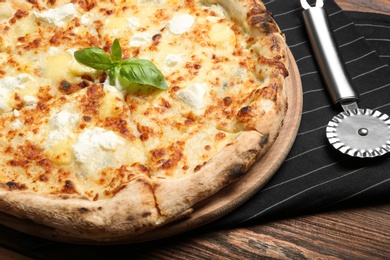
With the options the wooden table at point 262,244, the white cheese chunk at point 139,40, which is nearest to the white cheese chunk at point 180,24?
the white cheese chunk at point 139,40

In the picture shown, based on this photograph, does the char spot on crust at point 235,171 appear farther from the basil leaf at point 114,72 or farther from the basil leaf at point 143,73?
the basil leaf at point 114,72

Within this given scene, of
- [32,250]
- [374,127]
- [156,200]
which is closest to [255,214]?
[156,200]

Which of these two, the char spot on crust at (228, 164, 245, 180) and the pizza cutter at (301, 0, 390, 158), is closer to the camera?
the char spot on crust at (228, 164, 245, 180)

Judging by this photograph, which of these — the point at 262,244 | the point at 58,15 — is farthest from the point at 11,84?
the point at 262,244

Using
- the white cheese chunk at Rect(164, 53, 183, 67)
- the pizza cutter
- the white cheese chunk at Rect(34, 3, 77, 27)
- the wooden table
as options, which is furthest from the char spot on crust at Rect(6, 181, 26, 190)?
the pizza cutter

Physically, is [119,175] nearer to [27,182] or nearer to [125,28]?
[27,182]

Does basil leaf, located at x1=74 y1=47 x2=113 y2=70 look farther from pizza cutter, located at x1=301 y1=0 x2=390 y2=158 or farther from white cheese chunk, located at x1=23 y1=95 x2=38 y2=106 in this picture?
pizza cutter, located at x1=301 y1=0 x2=390 y2=158

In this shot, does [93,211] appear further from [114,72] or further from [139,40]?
[139,40]
